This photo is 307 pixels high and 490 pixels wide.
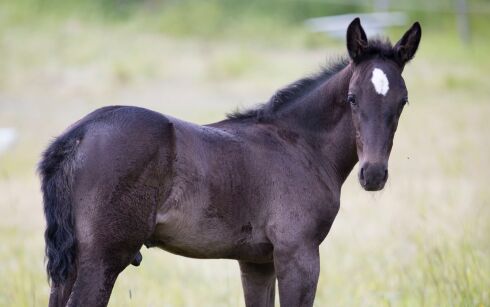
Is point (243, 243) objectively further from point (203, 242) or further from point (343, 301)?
point (343, 301)

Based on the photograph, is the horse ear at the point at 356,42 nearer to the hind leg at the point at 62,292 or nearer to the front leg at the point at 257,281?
the front leg at the point at 257,281

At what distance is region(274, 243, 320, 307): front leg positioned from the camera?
4.45 m

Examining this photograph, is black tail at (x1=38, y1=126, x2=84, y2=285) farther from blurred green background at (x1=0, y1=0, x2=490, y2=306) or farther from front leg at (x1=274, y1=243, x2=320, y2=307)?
blurred green background at (x1=0, y1=0, x2=490, y2=306)

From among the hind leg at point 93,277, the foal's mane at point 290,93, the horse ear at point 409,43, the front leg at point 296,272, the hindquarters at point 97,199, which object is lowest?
the front leg at point 296,272

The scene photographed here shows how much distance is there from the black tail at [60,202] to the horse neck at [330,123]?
152cm

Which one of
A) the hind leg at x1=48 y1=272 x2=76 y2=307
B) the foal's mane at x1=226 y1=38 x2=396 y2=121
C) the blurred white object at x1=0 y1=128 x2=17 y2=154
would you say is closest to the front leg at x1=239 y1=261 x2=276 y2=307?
the foal's mane at x1=226 y1=38 x2=396 y2=121

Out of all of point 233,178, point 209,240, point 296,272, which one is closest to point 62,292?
point 209,240

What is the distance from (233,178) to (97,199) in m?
0.85

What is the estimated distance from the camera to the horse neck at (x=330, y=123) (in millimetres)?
4930

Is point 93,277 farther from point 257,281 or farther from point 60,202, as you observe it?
point 257,281

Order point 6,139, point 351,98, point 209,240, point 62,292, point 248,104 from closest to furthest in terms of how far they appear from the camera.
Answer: point 62,292 → point 209,240 → point 351,98 → point 6,139 → point 248,104

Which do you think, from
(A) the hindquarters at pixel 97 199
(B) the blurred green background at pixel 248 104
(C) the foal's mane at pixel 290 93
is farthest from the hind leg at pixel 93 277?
(B) the blurred green background at pixel 248 104

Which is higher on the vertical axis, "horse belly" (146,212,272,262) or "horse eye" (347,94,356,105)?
"horse eye" (347,94,356,105)

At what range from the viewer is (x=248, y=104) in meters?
17.9
